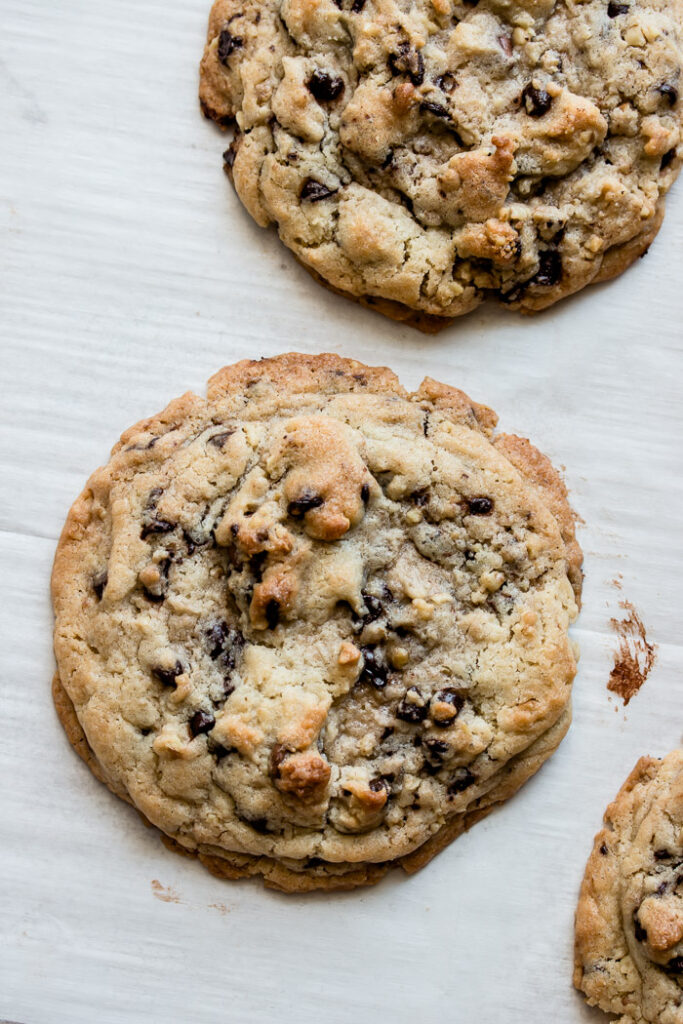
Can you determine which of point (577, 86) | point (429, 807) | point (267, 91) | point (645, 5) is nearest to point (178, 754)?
point (429, 807)

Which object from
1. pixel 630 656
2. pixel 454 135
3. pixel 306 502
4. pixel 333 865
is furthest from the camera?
pixel 630 656

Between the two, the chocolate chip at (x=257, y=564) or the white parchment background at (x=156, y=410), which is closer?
the chocolate chip at (x=257, y=564)

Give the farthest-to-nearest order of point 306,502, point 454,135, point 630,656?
point 630,656, point 454,135, point 306,502

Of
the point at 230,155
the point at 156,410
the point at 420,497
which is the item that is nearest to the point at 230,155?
the point at 230,155

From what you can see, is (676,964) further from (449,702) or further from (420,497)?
(420,497)

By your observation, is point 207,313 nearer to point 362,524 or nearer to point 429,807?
point 362,524

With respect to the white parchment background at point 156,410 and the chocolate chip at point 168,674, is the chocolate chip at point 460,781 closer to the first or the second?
the white parchment background at point 156,410

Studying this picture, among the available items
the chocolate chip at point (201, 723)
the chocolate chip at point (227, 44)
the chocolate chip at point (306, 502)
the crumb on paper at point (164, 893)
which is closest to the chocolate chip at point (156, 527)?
the chocolate chip at point (306, 502)
